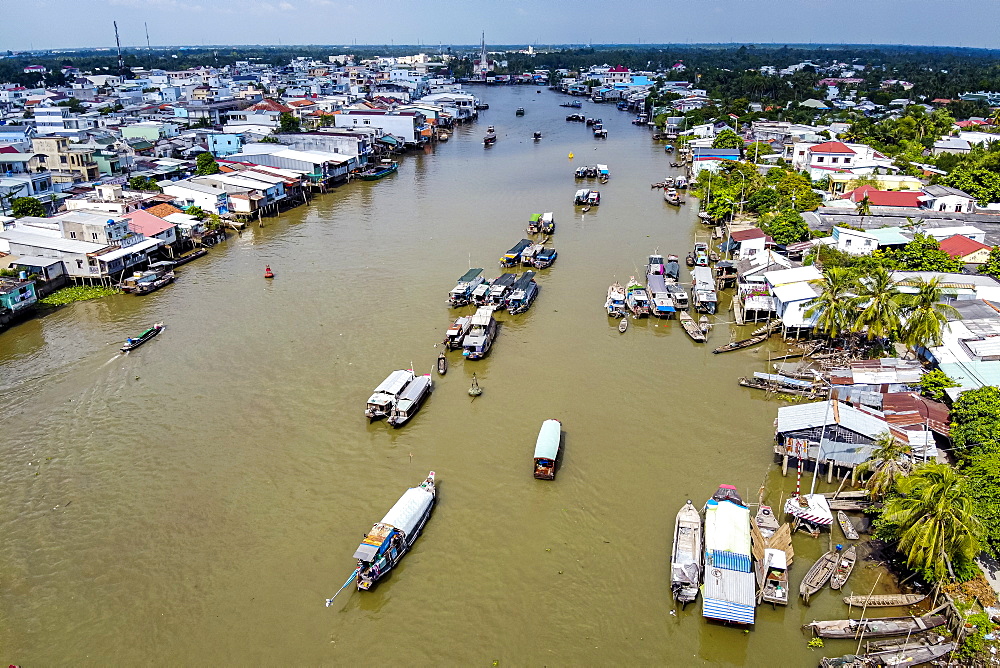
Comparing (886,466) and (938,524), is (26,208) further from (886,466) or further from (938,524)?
(938,524)

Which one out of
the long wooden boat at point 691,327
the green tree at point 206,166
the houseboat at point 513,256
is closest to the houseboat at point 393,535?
the long wooden boat at point 691,327

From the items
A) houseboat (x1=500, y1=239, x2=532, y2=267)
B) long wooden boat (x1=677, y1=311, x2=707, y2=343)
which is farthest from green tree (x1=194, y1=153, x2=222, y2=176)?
long wooden boat (x1=677, y1=311, x2=707, y2=343)

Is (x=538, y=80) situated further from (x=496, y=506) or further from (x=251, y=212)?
(x=496, y=506)

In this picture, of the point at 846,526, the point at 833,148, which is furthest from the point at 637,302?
the point at 833,148

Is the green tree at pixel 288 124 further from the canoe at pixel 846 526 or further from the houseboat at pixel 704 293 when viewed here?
the canoe at pixel 846 526

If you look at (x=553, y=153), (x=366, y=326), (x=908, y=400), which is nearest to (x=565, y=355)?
(x=366, y=326)

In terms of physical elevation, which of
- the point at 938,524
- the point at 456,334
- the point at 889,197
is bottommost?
the point at 456,334

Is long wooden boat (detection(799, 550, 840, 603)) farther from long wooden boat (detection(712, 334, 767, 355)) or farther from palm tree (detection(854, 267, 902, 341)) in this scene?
long wooden boat (detection(712, 334, 767, 355))

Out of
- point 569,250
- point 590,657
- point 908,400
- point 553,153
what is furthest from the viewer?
point 553,153
